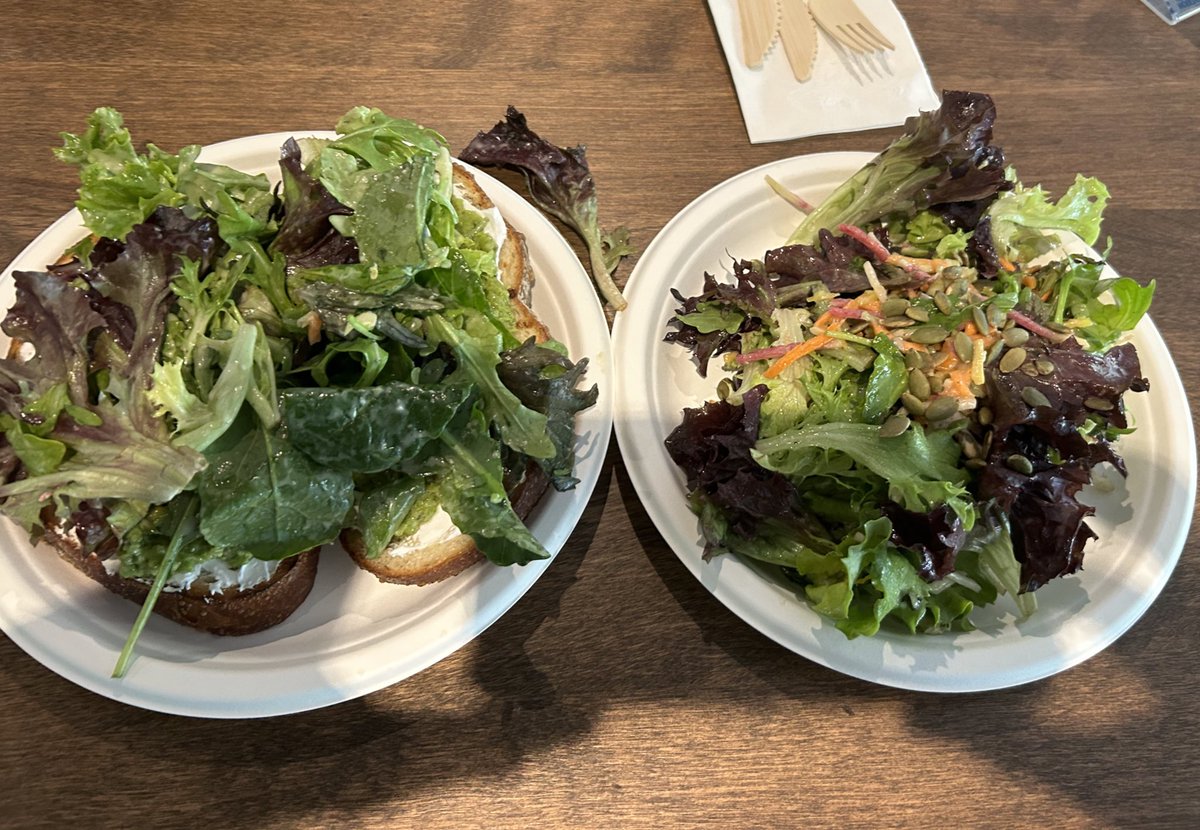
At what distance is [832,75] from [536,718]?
2.18 metres

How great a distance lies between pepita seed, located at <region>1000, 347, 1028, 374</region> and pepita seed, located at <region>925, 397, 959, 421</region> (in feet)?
0.52

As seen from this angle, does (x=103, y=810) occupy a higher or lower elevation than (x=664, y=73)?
lower

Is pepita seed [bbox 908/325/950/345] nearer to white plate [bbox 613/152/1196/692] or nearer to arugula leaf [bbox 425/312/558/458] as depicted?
white plate [bbox 613/152/1196/692]

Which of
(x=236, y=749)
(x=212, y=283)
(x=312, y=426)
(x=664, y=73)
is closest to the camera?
(x=312, y=426)

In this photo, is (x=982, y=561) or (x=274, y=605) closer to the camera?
(x=274, y=605)

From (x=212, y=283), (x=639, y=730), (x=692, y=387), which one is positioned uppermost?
(x=212, y=283)

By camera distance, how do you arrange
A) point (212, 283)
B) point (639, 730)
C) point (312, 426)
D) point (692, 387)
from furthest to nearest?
point (692, 387), point (639, 730), point (212, 283), point (312, 426)

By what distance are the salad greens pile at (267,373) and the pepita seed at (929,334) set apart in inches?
30.7

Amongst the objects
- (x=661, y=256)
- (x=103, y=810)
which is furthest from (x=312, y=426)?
(x=661, y=256)

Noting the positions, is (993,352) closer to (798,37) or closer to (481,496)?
(481,496)

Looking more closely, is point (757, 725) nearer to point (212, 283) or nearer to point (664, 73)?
point (212, 283)

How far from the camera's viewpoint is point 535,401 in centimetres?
136

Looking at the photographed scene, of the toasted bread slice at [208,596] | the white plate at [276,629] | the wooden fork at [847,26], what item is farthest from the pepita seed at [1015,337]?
Result: the toasted bread slice at [208,596]

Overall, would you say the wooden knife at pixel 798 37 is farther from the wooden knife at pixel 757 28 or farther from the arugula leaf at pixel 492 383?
the arugula leaf at pixel 492 383
